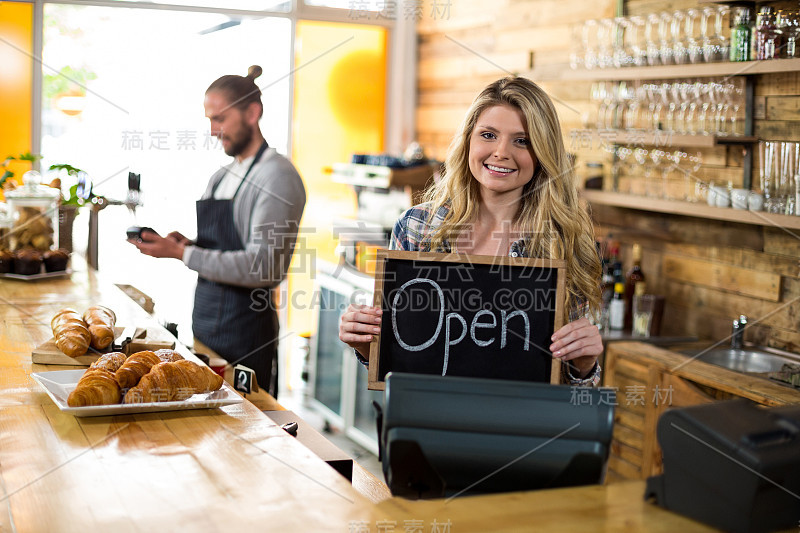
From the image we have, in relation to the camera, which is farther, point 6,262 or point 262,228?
point 6,262

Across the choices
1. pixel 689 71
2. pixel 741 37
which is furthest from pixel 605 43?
pixel 741 37

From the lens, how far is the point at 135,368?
1.83 metres

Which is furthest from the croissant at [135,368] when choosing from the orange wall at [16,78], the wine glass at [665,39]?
the orange wall at [16,78]

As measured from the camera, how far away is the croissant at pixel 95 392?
5.60ft

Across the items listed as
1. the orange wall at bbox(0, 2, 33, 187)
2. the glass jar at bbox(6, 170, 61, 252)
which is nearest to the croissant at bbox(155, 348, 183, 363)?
the glass jar at bbox(6, 170, 61, 252)

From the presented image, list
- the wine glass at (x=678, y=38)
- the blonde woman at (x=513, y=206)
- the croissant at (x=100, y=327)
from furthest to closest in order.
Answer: the wine glass at (x=678, y=38) < the croissant at (x=100, y=327) < the blonde woman at (x=513, y=206)

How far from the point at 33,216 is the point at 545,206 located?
7.18ft

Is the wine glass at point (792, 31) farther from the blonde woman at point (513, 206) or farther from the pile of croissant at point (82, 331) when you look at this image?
the pile of croissant at point (82, 331)

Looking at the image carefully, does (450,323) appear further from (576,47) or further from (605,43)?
(576,47)

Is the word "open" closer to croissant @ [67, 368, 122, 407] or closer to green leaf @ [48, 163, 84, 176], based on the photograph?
croissant @ [67, 368, 122, 407]

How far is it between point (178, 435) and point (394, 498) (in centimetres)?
54

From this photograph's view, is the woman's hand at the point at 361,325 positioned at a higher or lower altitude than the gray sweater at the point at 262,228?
lower

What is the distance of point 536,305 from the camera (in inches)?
77.5

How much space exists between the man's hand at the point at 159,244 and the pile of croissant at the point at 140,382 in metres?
1.18
